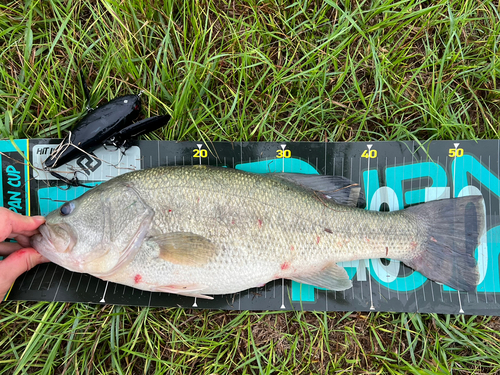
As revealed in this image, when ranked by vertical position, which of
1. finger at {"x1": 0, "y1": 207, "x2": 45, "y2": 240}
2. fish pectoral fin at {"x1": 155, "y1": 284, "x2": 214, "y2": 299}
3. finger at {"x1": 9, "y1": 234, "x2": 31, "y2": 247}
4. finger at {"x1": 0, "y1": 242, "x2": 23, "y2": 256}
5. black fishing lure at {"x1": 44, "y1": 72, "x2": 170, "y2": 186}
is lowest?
fish pectoral fin at {"x1": 155, "y1": 284, "x2": 214, "y2": 299}

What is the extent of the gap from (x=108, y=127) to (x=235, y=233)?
1.40 metres

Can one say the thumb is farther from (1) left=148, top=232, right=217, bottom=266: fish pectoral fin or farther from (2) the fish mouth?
(1) left=148, top=232, right=217, bottom=266: fish pectoral fin

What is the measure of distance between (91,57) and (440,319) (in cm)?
386

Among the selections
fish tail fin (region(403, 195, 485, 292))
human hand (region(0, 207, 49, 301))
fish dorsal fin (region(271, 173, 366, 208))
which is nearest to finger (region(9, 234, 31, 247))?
human hand (region(0, 207, 49, 301))

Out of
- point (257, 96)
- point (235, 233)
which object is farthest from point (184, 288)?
point (257, 96)

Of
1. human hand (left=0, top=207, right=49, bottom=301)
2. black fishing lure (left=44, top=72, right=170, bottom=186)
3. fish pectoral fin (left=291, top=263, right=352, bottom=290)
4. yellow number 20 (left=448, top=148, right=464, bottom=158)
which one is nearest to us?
human hand (left=0, top=207, right=49, bottom=301)

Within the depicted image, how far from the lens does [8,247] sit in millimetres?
2572

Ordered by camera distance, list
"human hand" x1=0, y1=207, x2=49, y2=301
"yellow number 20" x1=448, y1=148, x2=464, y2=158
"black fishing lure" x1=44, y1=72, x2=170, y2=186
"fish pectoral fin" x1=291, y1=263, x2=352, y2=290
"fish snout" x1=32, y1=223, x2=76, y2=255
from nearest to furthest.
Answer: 1. "fish snout" x1=32, y1=223, x2=76, y2=255
2. "human hand" x1=0, y1=207, x2=49, y2=301
3. "fish pectoral fin" x1=291, y1=263, x2=352, y2=290
4. "black fishing lure" x1=44, y1=72, x2=170, y2=186
5. "yellow number 20" x1=448, y1=148, x2=464, y2=158

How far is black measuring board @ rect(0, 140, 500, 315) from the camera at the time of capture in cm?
260

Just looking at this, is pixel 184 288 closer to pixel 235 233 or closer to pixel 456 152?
pixel 235 233

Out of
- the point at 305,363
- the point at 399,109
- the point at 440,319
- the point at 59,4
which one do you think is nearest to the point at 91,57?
the point at 59,4

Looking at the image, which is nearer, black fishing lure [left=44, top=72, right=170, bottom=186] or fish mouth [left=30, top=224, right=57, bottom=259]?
fish mouth [left=30, top=224, right=57, bottom=259]

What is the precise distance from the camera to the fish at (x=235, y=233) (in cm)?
214

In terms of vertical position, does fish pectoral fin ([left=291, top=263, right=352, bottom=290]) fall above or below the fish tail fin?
below
